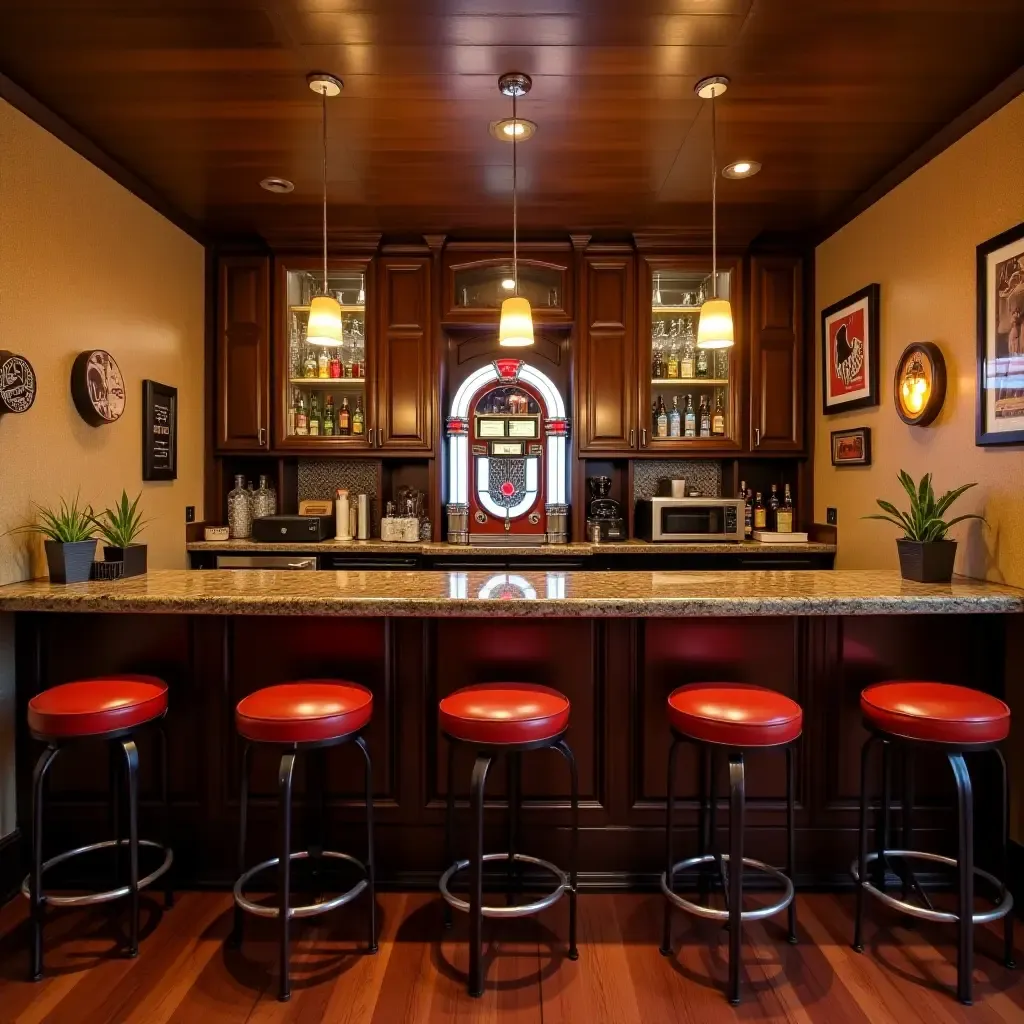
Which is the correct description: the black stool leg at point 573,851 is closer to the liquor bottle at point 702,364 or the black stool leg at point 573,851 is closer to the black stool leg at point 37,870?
the black stool leg at point 37,870

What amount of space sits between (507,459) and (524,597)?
2137mm

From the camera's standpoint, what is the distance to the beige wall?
241cm

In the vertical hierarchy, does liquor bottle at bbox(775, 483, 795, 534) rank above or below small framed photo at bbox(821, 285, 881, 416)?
below

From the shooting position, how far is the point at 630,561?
3.96 m

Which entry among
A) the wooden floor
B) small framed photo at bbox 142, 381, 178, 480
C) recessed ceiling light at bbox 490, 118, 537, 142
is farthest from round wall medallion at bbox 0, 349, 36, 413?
recessed ceiling light at bbox 490, 118, 537, 142

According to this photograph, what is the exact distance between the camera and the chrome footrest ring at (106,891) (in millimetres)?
1889

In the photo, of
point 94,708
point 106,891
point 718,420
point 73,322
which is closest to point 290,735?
point 94,708

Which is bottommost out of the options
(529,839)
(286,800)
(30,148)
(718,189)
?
(529,839)

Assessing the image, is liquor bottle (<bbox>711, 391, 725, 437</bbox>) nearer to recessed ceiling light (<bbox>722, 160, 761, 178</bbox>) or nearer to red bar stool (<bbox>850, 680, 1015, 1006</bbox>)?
recessed ceiling light (<bbox>722, 160, 761, 178</bbox>)

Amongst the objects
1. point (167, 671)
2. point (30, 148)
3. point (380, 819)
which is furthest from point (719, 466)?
point (30, 148)

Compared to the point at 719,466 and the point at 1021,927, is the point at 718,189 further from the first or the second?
the point at 1021,927

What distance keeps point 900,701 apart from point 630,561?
2.08 m

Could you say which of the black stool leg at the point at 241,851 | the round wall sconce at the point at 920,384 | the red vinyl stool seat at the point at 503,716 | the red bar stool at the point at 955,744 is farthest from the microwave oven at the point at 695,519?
the black stool leg at the point at 241,851

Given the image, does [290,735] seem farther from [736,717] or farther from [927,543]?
[927,543]
